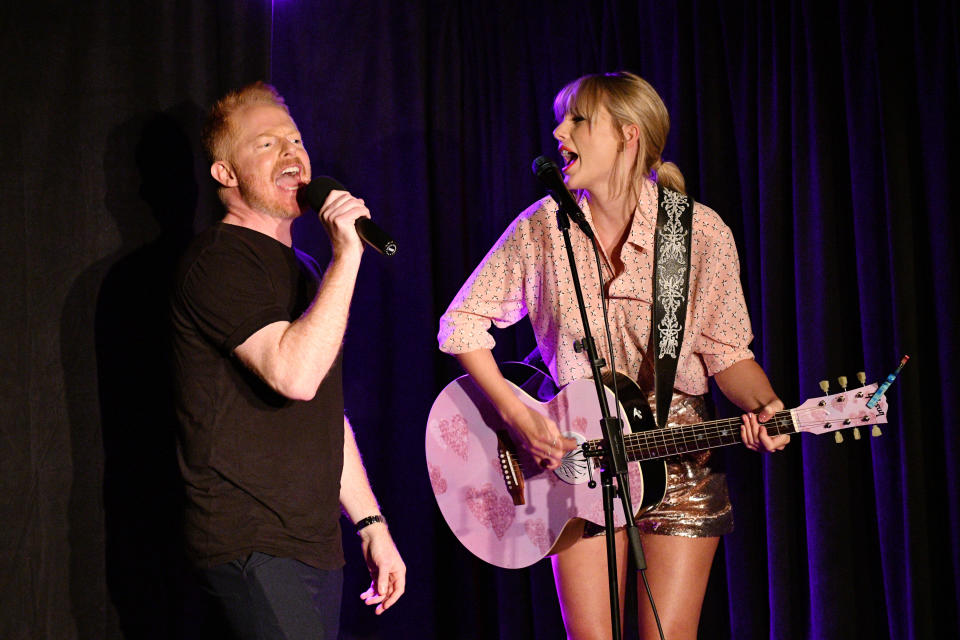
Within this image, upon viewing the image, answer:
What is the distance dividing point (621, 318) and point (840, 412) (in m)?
0.66

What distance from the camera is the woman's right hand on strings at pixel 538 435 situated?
2.42 meters

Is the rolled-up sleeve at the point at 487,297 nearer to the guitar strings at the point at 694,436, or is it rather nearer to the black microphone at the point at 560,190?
the black microphone at the point at 560,190

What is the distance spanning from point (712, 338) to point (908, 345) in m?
0.72

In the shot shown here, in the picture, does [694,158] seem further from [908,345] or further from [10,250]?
[10,250]

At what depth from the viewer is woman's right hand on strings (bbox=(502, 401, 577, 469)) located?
2.42 meters

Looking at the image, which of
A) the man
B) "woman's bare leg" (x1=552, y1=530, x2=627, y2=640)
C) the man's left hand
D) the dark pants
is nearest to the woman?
"woman's bare leg" (x1=552, y1=530, x2=627, y2=640)

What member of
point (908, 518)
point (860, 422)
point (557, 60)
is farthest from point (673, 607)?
point (557, 60)

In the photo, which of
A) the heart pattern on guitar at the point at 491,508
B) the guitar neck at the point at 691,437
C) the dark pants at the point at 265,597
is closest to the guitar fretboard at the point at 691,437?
the guitar neck at the point at 691,437

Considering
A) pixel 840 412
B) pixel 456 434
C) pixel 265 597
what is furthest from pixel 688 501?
pixel 265 597

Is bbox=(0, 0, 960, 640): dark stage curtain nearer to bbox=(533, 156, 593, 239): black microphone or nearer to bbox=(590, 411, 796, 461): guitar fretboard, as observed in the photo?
bbox=(590, 411, 796, 461): guitar fretboard

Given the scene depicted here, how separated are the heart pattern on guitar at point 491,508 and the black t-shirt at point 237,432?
0.75 meters

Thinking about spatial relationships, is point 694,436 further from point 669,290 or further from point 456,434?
point 456,434

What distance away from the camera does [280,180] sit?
206 cm

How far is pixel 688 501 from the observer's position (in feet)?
7.81
